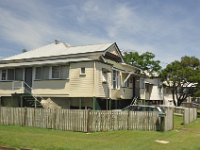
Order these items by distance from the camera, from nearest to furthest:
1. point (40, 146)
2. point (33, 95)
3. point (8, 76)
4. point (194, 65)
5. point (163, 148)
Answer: point (40, 146) < point (163, 148) < point (33, 95) < point (8, 76) < point (194, 65)

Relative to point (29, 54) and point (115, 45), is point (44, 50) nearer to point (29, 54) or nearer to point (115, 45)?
point (29, 54)

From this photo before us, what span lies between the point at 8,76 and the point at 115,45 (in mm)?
11943

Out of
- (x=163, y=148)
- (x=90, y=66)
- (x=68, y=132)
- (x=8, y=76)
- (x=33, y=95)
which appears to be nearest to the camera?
(x=163, y=148)

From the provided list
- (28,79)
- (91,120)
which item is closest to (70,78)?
(28,79)

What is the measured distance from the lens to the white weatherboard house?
30.8 m

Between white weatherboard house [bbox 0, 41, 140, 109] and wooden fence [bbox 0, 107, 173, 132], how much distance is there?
271 inches

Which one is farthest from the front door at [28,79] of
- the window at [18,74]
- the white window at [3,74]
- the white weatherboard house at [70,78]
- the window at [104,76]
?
the window at [104,76]

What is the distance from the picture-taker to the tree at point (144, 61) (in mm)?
58156

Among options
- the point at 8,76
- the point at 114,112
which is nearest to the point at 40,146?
the point at 114,112

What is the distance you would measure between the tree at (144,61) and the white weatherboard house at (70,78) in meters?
19.0

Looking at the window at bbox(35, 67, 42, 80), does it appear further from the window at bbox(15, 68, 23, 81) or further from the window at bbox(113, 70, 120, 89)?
the window at bbox(113, 70, 120, 89)

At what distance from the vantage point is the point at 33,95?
33062 millimetres

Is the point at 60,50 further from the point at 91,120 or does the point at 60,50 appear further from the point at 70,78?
the point at 91,120

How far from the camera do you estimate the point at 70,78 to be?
31.3 m
